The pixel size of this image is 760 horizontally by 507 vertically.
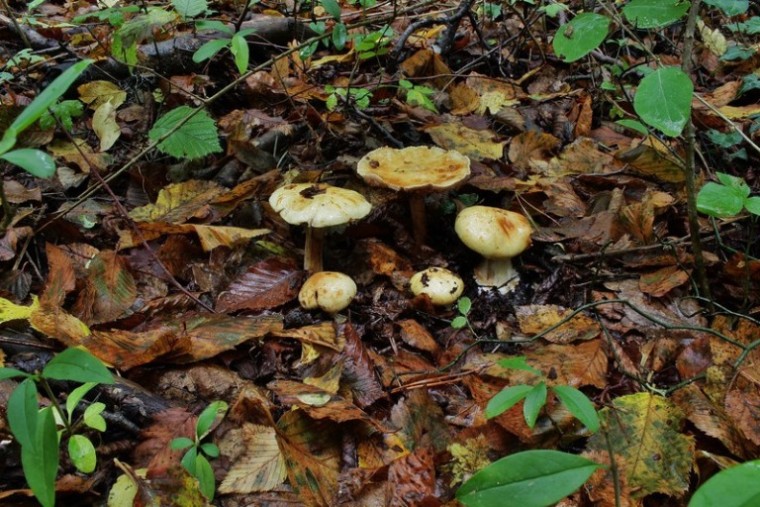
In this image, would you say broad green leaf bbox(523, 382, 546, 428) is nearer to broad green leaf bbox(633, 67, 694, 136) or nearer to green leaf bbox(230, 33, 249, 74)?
broad green leaf bbox(633, 67, 694, 136)

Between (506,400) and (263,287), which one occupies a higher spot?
(506,400)

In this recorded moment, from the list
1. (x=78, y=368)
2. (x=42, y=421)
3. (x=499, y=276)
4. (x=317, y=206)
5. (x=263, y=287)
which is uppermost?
(x=78, y=368)

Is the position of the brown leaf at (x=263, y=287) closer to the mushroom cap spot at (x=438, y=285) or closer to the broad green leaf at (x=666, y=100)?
the mushroom cap spot at (x=438, y=285)

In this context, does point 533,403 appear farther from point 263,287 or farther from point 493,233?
point 263,287

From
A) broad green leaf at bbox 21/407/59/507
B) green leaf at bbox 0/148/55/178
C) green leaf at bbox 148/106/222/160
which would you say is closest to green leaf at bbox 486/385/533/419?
broad green leaf at bbox 21/407/59/507

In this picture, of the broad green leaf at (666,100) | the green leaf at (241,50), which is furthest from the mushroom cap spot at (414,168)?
the broad green leaf at (666,100)

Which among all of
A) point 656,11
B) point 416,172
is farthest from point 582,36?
point 416,172
